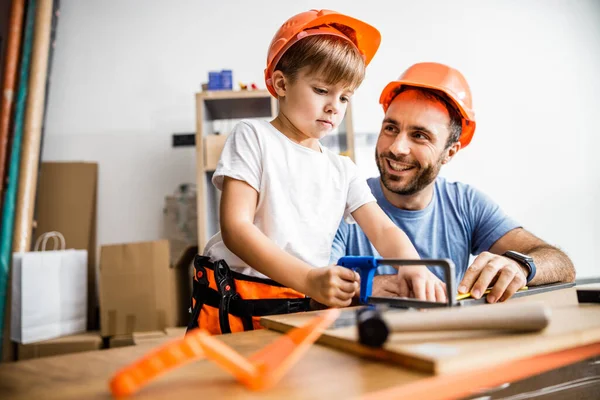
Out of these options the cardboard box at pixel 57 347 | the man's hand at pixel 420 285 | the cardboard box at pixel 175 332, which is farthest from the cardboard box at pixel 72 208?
the man's hand at pixel 420 285

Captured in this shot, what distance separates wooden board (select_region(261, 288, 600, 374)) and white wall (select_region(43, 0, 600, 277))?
279cm

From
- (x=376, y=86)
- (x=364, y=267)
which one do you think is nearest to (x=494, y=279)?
(x=364, y=267)

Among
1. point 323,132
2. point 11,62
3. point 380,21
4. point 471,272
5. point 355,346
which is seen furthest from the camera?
point 380,21

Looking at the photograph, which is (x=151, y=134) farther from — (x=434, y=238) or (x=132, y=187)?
(x=434, y=238)

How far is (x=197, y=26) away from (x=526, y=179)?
2.71 meters

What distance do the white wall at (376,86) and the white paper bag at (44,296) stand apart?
55 cm

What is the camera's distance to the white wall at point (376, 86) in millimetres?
3236

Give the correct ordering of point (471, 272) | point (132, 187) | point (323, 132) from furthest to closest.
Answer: point (132, 187) → point (323, 132) → point (471, 272)

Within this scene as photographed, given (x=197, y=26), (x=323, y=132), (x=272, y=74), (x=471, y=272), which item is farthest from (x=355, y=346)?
(x=197, y=26)

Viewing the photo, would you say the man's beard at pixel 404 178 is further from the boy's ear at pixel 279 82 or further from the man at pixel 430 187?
the boy's ear at pixel 279 82

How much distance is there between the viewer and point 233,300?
950 millimetres

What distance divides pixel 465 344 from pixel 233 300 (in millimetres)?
558

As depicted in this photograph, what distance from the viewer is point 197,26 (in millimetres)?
3314

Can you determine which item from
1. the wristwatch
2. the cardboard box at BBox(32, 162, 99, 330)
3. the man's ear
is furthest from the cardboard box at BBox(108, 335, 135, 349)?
the wristwatch
